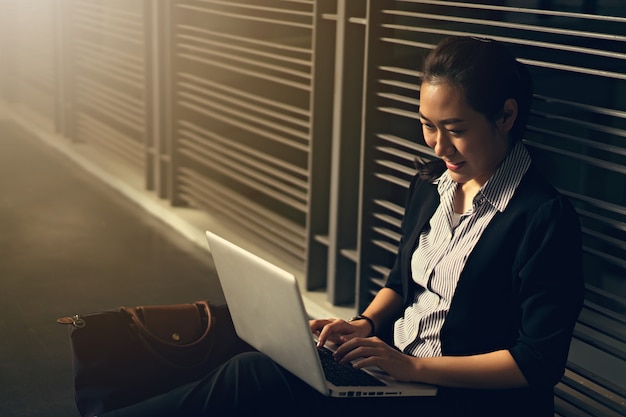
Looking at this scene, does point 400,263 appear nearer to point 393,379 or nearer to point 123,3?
point 393,379

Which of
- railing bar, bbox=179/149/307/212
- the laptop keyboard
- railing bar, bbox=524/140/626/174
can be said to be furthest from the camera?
railing bar, bbox=179/149/307/212

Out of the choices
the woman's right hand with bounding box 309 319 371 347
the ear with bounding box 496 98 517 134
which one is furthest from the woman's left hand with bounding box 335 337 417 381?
the ear with bounding box 496 98 517 134

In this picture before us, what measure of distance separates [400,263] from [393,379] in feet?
1.48

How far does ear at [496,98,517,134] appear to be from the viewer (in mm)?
2285

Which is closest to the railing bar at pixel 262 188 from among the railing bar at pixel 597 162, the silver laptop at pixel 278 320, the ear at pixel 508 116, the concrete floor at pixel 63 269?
the concrete floor at pixel 63 269

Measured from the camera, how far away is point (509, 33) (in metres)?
5.61

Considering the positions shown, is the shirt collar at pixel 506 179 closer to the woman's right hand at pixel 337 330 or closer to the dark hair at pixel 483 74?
the dark hair at pixel 483 74

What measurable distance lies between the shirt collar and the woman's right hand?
0.45 metres

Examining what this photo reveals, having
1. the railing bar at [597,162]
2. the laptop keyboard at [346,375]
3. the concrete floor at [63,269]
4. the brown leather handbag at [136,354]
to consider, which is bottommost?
the concrete floor at [63,269]

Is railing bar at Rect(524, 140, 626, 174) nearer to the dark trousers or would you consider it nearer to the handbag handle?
the dark trousers

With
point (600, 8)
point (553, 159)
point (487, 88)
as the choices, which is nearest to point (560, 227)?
point (487, 88)

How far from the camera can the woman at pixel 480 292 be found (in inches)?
84.6

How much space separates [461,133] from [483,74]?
0.14 meters

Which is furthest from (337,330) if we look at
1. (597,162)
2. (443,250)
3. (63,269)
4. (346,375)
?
(63,269)
